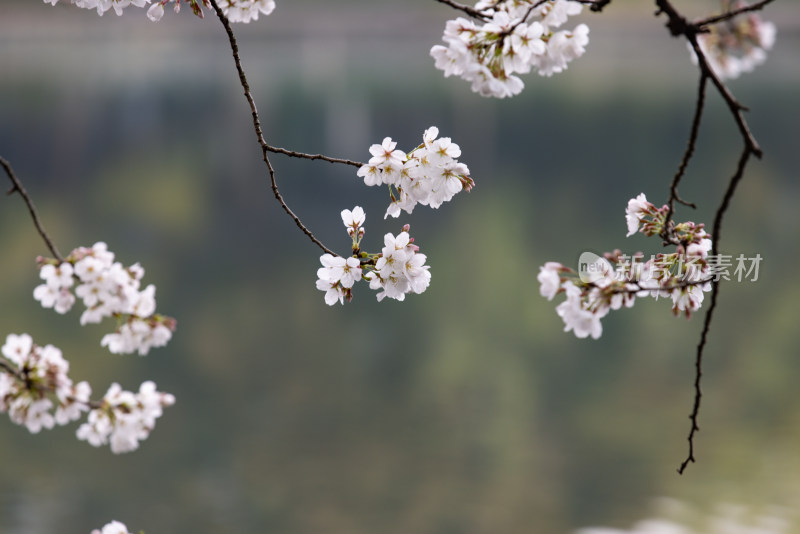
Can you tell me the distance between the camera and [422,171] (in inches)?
56.0

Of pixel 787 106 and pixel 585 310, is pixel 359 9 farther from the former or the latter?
pixel 585 310

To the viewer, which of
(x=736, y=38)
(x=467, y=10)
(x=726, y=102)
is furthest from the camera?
(x=736, y=38)

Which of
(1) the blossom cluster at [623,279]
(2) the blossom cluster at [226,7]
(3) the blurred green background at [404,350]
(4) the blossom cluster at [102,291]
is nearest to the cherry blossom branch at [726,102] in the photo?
(1) the blossom cluster at [623,279]

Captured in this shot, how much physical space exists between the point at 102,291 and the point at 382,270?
20.0 inches

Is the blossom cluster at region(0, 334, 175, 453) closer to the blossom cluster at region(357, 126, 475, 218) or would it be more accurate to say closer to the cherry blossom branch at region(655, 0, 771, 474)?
the blossom cluster at region(357, 126, 475, 218)

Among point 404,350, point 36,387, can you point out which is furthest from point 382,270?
point 404,350

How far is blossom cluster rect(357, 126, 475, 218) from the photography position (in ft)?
4.55

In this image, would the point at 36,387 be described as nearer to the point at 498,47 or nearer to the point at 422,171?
the point at 422,171

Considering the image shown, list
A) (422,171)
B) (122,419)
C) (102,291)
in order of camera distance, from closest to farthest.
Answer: (422,171), (102,291), (122,419)

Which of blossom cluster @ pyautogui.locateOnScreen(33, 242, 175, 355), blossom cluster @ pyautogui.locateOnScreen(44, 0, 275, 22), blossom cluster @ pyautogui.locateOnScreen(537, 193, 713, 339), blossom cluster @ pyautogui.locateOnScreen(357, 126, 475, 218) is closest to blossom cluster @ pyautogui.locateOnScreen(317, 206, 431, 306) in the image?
blossom cluster @ pyautogui.locateOnScreen(357, 126, 475, 218)

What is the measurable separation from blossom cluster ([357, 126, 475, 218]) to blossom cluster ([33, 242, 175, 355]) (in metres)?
0.44

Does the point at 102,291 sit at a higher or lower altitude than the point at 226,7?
lower

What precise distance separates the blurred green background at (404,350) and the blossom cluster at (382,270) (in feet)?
10.4

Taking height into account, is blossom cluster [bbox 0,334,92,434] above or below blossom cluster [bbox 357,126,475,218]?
below
